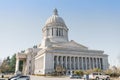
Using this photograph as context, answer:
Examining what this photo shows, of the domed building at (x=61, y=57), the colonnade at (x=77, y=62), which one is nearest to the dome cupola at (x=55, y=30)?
the domed building at (x=61, y=57)

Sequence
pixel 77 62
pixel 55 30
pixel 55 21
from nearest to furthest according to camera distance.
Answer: pixel 77 62
pixel 55 30
pixel 55 21

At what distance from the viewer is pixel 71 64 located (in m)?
71.4

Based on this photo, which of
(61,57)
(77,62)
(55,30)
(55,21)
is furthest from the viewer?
(55,21)

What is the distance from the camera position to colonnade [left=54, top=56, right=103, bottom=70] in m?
70.4

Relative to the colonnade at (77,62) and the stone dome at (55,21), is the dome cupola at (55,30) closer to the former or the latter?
the stone dome at (55,21)

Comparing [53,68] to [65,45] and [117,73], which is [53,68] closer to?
[65,45]

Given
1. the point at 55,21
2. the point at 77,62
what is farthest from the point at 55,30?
the point at 77,62

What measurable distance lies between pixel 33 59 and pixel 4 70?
2105 centimetres

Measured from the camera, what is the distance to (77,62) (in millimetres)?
72125

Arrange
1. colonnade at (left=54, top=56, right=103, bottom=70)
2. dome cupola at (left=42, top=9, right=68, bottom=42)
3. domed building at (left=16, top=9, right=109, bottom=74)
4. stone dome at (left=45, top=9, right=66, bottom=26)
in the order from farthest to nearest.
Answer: stone dome at (left=45, top=9, right=66, bottom=26) → dome cupola at (left=42, top=9, right=68, bottom=42) → colonnade at (left=54, top=56, right=103, bottom=70) → domed building at (left=16, top=9, right=109, bottom=74)

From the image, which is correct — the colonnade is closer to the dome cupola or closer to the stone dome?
the dome cupola

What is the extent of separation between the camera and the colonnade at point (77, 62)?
7038cm

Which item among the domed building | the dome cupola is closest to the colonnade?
the domed building

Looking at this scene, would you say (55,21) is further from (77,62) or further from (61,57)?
(77,62)
